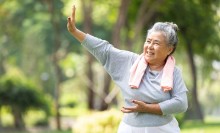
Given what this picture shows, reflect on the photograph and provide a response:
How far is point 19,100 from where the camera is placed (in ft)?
69.3

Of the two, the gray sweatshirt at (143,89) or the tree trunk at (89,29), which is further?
the tree trunk at (89,29)

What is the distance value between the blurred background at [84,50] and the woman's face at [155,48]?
6.20 m

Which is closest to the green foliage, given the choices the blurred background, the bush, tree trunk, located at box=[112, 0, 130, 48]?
the blurred background

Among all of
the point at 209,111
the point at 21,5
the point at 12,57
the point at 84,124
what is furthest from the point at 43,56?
the point at 209,111

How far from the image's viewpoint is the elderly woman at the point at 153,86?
4250mm

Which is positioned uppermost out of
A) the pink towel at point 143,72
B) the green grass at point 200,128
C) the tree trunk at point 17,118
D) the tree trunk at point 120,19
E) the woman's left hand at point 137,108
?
the pink towel at point 143,72

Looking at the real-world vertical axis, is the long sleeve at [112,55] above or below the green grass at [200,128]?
above

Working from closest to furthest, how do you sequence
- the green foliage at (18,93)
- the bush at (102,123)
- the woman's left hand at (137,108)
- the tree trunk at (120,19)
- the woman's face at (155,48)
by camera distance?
1. the woman's left hand at (137,108)
2. the woman's face at (155,48)
3. the bush at (102,123)
4. the tree trunk at (120,19)
5. the green foliage at (18,93)

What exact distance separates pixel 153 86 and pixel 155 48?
0.26m

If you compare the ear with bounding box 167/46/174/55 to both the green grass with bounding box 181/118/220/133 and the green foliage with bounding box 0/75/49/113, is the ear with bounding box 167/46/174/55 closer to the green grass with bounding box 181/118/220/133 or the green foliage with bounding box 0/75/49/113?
the green grass with bounding box 181/118/220/133

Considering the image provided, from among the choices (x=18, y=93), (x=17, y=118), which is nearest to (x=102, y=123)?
(x=18, y=93)

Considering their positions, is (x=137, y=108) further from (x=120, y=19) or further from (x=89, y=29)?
(x=89, y=29)

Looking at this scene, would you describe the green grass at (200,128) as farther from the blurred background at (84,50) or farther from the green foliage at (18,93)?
the green foliage at (18,93)

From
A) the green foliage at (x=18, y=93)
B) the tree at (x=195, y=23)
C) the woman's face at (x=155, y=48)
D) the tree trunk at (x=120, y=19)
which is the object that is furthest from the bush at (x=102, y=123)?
the tree at (x=195, y=23)
